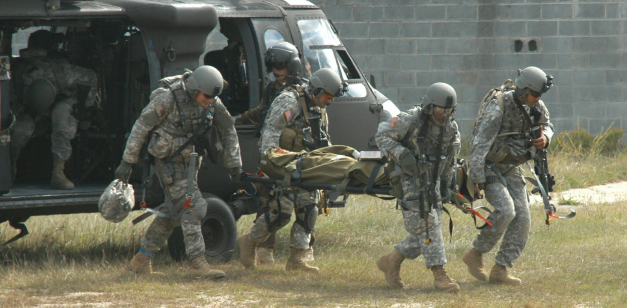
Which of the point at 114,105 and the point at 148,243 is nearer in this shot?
the point at 148,243

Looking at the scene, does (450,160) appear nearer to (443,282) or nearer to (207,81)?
(443,282)

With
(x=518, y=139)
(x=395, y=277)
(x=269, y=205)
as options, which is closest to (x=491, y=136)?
(x=518, y=139)

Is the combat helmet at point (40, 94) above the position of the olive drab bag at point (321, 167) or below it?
above

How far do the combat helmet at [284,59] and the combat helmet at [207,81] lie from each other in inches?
40.8

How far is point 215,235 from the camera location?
6.75 m

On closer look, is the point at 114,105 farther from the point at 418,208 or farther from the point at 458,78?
the point at 458,78

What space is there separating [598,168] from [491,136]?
686cm

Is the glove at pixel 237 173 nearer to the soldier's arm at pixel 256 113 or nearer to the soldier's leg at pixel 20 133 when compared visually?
the soldier's arm at pixel 256 113

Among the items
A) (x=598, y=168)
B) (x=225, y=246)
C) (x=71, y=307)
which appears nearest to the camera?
(x=71, y=307)

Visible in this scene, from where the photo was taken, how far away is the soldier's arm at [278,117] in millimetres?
6145

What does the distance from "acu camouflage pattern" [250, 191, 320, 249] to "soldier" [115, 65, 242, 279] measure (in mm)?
608

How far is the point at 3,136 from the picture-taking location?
5809 mm

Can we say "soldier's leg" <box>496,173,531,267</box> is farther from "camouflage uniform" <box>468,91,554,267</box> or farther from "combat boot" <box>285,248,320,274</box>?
"combat boot" <box>285,248,320,274</box>

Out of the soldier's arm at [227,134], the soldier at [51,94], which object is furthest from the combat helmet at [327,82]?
the soldier at [51,94]
